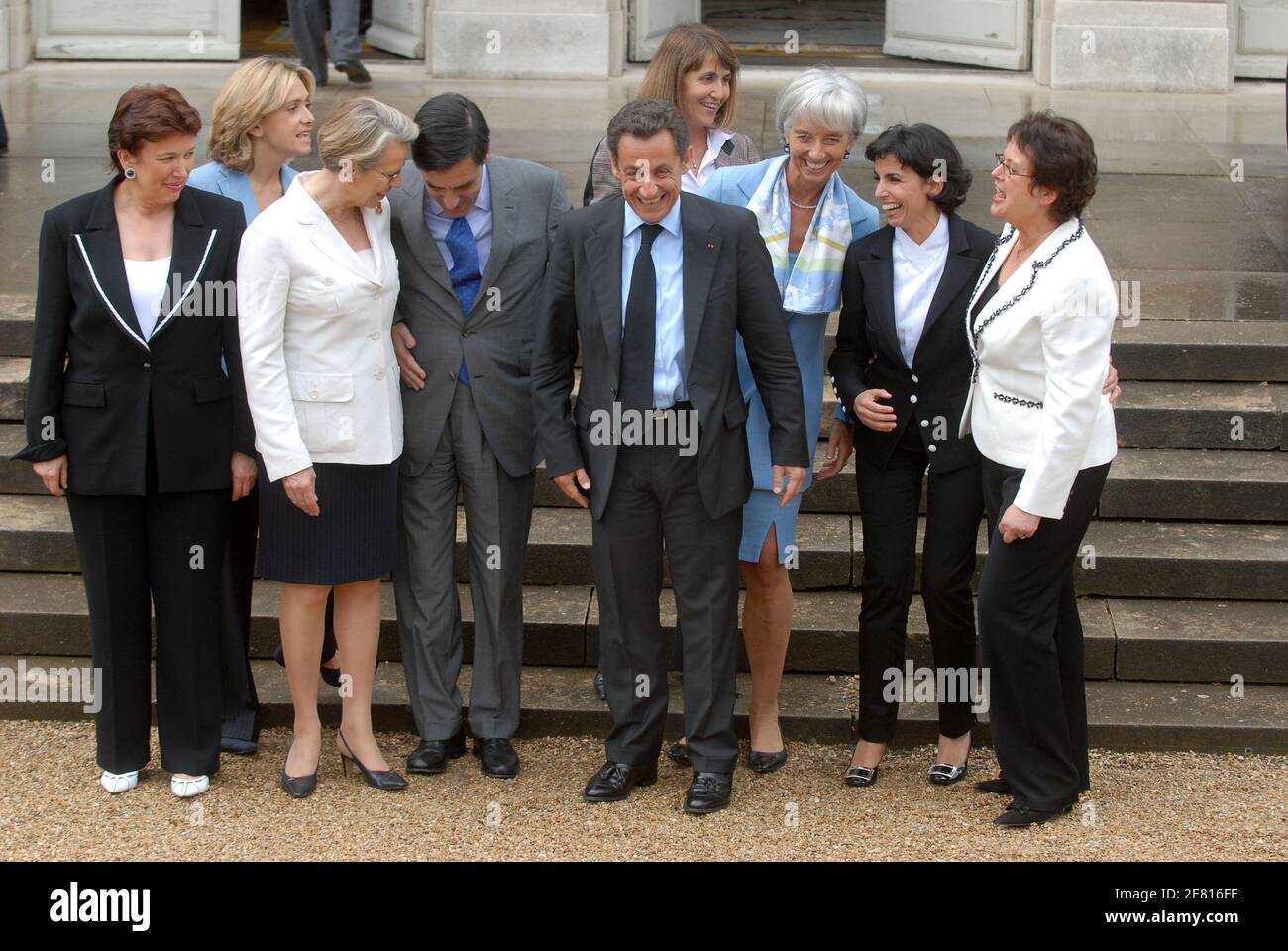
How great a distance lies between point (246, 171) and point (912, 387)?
6.89ft

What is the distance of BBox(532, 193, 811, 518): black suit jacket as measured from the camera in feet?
14.9

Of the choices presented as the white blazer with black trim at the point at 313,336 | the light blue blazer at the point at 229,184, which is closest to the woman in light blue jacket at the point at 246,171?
the light blue blazer at the point at 229,184

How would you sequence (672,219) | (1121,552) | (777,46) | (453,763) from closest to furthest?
(672,219) → (453,763) → (1121,552) → (777,46)

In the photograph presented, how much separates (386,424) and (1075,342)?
191cm

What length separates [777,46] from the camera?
13609 mm

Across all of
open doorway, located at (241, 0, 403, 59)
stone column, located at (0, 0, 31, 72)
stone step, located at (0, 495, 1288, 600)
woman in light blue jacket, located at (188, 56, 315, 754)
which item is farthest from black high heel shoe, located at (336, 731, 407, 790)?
stone column, located at (0, 0, 31, 72)

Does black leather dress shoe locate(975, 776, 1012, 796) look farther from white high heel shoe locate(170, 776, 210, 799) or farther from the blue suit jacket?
white high heel shoe locate(170, 776, 210, 799)

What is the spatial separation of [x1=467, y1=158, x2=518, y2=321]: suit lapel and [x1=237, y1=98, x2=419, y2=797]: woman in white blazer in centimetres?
26

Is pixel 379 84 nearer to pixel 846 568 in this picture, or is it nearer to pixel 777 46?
pixel 777 46

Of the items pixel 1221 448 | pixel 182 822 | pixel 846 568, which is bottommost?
pixel 182 822

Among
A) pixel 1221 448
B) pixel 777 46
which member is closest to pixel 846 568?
pixel 1221 448

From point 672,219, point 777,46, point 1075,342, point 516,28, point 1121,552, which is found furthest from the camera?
point 777,46

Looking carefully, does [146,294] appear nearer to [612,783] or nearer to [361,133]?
[361,133]

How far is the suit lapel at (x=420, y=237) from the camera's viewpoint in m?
4.79
